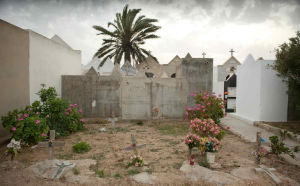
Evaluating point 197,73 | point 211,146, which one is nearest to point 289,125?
point 197,73

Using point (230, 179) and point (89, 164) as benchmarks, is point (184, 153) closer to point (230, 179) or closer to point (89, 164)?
point (230, 179)

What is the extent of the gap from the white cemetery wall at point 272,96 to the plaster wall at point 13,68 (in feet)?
28.2

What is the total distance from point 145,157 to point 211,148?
1509 millimetres

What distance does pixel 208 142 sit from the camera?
14.1 feet

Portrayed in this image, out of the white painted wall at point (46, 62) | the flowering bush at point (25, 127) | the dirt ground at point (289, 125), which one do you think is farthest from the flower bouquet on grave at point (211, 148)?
the white painted wall at point (46, 62)

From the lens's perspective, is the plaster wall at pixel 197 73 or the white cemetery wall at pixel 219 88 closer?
the plaster wall at pixel 197 73

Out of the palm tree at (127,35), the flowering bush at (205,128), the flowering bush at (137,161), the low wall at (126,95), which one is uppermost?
the palm tree at (127,35)

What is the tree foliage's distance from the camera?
6.18 m

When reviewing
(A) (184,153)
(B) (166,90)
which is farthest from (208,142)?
(B) (166,90)

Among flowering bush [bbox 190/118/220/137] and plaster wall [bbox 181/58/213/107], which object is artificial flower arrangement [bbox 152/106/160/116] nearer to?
plaster wall [bbox 181/58/213/107]

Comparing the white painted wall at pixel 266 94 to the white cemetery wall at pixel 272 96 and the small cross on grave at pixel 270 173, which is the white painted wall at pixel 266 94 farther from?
the small cross on grave at pixel 270 173

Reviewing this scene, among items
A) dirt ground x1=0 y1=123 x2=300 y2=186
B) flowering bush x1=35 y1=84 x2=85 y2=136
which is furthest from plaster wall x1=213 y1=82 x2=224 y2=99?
flowering bush x1=35 y1=84 x2=85 y2=136

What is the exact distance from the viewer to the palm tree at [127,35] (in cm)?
1702

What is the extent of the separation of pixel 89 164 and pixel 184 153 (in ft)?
7.42
